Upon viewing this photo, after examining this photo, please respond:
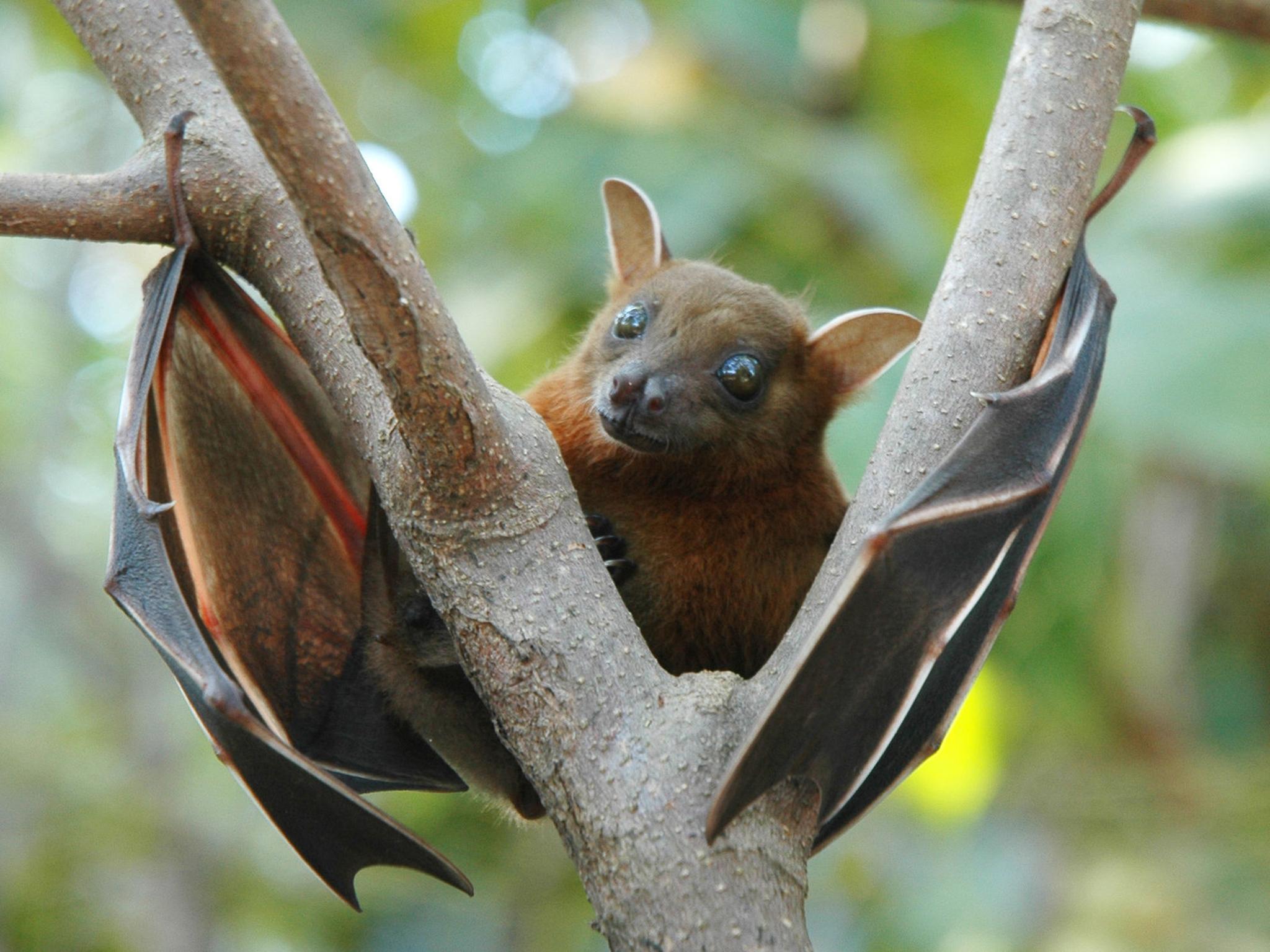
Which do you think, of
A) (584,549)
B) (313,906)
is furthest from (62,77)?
(584,549)

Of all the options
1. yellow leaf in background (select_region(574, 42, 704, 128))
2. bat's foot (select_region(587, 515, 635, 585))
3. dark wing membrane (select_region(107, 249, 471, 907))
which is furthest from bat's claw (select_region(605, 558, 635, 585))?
yellow leaf in background (select_region(574, 42, 704, 128))

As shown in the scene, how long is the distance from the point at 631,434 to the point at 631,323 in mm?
585

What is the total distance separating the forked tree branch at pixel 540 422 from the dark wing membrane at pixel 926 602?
79mm

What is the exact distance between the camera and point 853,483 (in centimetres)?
399

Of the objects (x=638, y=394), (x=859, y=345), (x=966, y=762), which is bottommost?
(x=966, y=762)

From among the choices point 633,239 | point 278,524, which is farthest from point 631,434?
point 633,239

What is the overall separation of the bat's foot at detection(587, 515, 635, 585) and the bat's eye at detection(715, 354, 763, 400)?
0.54 meters

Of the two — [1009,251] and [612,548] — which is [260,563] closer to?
[612,548]

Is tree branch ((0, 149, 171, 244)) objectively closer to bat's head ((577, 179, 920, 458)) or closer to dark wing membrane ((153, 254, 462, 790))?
dark wing membrane ((153, 254, 462, 790))

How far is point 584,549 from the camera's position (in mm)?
2369

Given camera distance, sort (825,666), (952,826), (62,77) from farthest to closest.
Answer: (62,77) < (952,826) < (825,666)

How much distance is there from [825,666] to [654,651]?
3.71ft

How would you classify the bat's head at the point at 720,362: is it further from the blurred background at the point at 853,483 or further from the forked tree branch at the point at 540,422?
the forked tree branch at the point at 540,422

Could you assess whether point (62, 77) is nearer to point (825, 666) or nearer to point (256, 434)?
point (256, 434)
